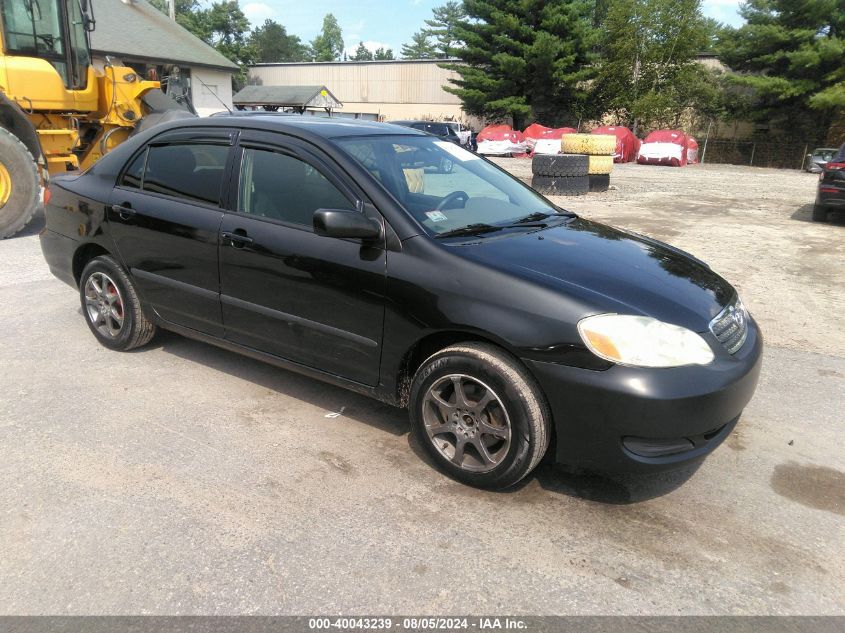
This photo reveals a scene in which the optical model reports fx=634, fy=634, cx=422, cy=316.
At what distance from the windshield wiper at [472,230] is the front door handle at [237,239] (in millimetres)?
1149

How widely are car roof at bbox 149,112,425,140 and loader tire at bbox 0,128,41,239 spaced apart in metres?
5.40

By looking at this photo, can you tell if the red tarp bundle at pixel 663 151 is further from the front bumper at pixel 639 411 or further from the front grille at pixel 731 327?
Answer: the front bumper at pixel 639 411

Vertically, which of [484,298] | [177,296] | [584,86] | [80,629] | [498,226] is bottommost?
[80,629]

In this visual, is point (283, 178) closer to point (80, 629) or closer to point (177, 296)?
point (177, 296)

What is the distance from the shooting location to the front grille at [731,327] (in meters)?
2.92

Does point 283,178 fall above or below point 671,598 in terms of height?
above

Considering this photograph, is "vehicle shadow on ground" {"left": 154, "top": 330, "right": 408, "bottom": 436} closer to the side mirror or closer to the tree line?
the side mirror

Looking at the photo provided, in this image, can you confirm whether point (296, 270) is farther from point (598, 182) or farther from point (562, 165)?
point (598, 182)

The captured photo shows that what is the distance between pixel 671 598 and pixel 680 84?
39.7 metres

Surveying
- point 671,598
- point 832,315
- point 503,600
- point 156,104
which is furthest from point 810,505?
point 156,104

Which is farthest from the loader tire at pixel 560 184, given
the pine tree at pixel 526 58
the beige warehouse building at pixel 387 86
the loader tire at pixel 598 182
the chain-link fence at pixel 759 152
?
the beige warehouse building at pixel 387 86

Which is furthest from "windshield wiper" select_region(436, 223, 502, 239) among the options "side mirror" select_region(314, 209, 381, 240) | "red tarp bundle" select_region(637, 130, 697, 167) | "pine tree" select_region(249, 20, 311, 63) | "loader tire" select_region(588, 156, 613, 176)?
"pine tree" select_region(249, 20, 311, 63)

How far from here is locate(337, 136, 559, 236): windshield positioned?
3.42m

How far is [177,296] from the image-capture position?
408cm
